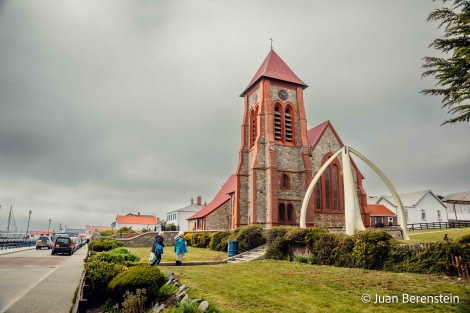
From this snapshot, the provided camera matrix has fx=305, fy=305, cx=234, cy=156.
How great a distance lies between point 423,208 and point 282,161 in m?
34.3

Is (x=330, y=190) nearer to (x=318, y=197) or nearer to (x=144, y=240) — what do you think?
(x=318, y=197)

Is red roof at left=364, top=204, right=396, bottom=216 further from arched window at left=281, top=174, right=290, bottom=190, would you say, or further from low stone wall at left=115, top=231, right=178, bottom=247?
low stone wall at left=115, top=231, right=178, bottom=247

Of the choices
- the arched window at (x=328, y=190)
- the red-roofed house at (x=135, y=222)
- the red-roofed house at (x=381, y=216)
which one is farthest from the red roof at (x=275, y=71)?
the red-roofed house at (x=135, y=222)

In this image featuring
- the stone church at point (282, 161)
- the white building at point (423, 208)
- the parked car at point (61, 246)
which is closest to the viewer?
the parked car at point (61, 246)

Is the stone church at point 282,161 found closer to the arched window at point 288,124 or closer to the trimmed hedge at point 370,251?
the arched window at point 288,124

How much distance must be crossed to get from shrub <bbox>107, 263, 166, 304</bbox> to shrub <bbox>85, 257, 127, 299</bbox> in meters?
0.78

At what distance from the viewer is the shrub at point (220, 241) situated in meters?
26.2

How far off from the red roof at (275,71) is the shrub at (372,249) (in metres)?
23.2

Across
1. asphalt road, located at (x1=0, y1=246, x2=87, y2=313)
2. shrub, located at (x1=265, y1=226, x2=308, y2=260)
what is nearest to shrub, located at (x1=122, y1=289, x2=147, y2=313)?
asphalt road, located at (x1=0, y1=246, x2=87, y2=313)

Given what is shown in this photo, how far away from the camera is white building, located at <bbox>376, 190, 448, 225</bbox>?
50.9 m

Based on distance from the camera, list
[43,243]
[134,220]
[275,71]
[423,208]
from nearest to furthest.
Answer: [275,71] → [43,243] → [423,208] → [134,220]

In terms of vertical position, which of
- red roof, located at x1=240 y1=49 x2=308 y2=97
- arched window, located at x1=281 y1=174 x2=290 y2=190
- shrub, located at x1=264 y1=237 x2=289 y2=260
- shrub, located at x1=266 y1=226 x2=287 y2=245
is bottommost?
shrub, located at x1=264 y1=237 x2=289 y2=260

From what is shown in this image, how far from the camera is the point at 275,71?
35.1 metres

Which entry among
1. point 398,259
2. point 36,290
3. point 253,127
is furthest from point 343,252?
point 253,127
